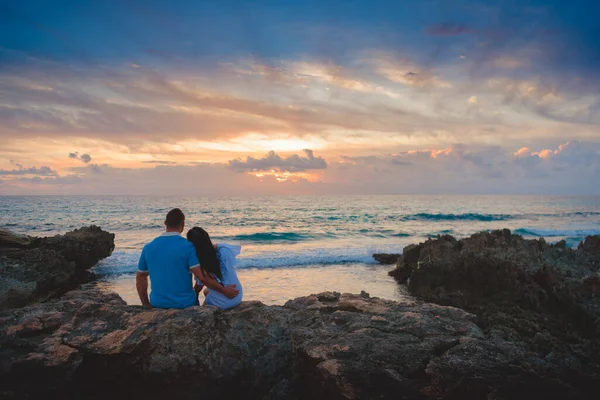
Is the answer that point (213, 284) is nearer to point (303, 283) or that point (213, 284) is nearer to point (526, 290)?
point (526, 290)

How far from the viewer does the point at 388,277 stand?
591 inches

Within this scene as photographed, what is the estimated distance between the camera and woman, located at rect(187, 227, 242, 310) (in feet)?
16.2

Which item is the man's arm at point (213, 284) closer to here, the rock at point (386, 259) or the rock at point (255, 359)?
the rock at point (255, 359)

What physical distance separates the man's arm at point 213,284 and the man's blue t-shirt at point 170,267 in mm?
91

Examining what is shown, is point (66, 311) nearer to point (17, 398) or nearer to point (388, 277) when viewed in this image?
point (17, 398)

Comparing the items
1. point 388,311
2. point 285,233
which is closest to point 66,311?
point 388,311

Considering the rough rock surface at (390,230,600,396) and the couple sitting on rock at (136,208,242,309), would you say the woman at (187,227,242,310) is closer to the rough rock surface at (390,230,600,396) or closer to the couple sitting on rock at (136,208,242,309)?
the couple sitting on rock at (136,208,242,309)

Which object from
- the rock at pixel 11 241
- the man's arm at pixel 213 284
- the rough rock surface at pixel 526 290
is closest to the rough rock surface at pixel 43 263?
the rock at pixel 11 241

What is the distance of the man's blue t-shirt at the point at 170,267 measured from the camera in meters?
4.93

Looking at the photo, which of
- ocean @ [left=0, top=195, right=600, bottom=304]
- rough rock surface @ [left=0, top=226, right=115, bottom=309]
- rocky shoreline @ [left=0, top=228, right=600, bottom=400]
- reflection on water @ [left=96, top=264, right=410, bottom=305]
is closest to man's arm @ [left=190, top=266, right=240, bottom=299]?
rocky shoreline @ [left=0, top=228, right=600, bottom=400]

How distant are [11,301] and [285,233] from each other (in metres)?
24.0

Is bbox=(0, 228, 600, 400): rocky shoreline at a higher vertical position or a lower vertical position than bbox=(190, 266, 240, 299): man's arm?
lower

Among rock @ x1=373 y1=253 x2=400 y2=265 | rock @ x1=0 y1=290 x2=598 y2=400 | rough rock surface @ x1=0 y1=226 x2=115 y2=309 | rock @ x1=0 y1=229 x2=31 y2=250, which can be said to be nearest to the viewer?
rock @ x1=0 y1=290 x2=598 y2=400

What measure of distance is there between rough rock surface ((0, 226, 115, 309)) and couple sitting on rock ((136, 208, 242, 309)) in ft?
18.6
